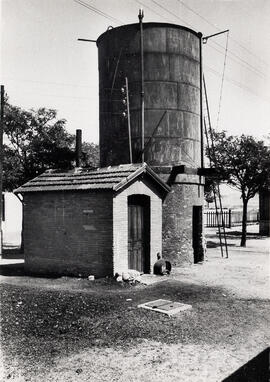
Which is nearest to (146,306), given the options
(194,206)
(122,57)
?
(194,206)

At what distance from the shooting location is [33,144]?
61.5 feet

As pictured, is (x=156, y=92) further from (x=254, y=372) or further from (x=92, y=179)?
(x=254, y=372)

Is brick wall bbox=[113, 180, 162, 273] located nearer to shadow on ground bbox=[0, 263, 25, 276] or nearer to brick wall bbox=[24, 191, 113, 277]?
brick wall bbox=[24, 191, 113, 277]

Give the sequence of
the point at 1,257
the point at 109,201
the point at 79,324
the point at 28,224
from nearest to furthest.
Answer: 1. the point at 79,324
2. the point at 109,201
3. the point at 28,224
4. the point at 1,257

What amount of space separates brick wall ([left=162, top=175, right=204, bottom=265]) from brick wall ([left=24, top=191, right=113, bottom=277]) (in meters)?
3.70

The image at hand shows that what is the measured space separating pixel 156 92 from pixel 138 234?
6.10m

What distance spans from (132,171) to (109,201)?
4.51ft

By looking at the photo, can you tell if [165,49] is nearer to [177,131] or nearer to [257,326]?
[177,131]

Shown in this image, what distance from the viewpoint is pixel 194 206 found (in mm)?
15508

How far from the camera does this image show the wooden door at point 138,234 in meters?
12.4

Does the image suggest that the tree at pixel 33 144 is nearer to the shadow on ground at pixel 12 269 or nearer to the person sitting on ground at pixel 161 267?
the shadow on ground at pixel 12 269

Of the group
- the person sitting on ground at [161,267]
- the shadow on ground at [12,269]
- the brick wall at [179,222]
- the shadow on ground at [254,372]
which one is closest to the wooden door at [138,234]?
the person sitting on ground at [161,267]

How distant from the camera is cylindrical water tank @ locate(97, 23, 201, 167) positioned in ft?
48.2

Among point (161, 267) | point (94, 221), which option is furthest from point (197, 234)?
point (94, 221)
